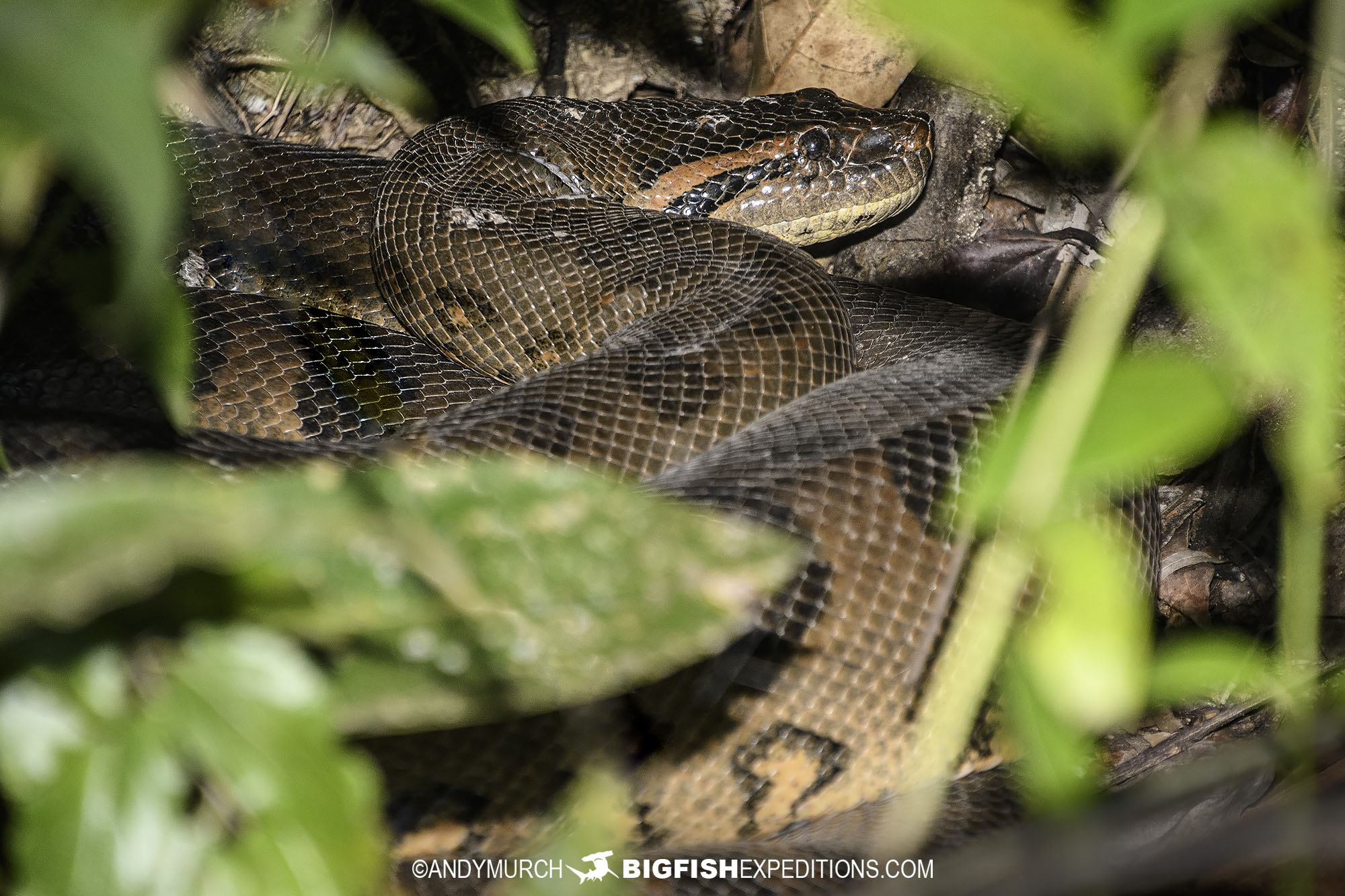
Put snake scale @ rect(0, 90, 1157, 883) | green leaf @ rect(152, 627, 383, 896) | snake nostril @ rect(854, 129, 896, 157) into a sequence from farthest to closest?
snake nostril @ rect(854, 129, 896, 157) < snake scale @ rect(0, 90, 1157, 883) < green leaf @ rect(152, 627, 383, 896)

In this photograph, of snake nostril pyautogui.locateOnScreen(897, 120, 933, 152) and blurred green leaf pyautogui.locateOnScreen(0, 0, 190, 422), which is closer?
blurred green leaf pyautogui.locateOnScreen(0, 0, 190, 422)

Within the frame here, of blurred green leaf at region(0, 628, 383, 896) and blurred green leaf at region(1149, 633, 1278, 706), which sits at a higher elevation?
blurred green leaf at region(1149, 633, 1278, 706)

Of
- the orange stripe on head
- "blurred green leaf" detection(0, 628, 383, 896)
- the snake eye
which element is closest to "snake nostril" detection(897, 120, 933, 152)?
the snake eye

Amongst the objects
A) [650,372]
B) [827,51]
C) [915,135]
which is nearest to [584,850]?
[650,372]

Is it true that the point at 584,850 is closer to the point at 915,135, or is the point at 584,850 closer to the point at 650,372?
the point at 650,372

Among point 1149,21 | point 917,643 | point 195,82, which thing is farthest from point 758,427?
point 195,82

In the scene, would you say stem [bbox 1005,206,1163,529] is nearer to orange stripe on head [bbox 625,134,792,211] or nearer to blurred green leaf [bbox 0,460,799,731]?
blurred green leaf [bbox 0,460,799,731]
